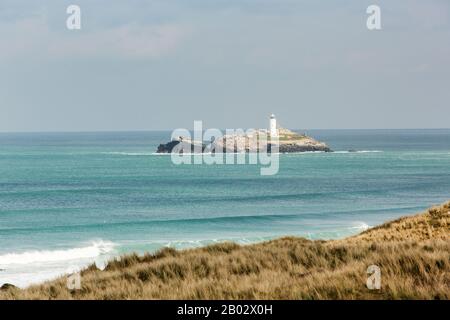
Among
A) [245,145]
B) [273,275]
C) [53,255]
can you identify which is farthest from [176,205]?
[245,145]

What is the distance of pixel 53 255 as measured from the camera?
41.5 meters

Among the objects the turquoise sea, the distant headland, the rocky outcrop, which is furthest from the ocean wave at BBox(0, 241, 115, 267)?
the rocky outcrop

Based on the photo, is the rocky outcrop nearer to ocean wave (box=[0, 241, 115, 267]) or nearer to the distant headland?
the distant headland

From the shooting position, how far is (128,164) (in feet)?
418

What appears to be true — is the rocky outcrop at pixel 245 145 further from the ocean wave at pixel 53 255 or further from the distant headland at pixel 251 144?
the ocean wave at pixel 53 255

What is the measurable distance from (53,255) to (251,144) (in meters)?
127

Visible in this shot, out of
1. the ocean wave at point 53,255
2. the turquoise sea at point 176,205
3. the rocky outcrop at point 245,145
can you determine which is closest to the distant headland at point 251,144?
→ the rocky outcrop at point 245,145

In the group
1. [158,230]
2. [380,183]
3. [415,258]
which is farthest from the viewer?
[380,183]

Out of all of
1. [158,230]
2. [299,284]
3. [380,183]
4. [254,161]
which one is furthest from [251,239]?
[254,161]

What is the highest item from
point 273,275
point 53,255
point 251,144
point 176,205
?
point 251,144

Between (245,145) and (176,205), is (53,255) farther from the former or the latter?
(245,145)

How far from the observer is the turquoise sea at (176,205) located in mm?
45250
